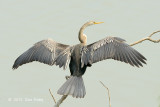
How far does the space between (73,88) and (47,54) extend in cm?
107

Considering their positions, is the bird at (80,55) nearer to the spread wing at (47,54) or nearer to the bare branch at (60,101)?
the spread wing at (47,54)

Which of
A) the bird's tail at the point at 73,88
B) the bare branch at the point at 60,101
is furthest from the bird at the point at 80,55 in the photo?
the bare branch at the point at 60,101

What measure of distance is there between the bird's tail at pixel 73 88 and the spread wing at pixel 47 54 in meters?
0.35

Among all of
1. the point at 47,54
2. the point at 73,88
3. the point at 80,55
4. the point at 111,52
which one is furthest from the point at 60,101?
the point at 111,52

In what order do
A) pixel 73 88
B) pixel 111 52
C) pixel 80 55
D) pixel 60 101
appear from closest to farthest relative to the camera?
pixel 60 101 < pixel 73 88 < pixel 80 55 < pixel 111 52

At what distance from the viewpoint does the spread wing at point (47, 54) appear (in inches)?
308

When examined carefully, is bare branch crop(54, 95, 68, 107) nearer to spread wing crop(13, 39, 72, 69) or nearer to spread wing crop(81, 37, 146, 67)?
spread wing crop(13, 39, 72, 69)

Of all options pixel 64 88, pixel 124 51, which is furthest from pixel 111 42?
pixel 64 88

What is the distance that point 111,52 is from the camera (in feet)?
25.9

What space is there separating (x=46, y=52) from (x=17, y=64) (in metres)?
0.68

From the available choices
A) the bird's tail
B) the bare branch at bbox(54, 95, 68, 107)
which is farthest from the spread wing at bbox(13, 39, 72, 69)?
the bare branch at bbox(54, 95, 68, 107)

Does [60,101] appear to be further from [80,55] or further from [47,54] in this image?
[47,54]

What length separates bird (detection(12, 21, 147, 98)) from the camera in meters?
7.64

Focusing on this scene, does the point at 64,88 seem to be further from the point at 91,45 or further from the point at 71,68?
the point at 91,45
